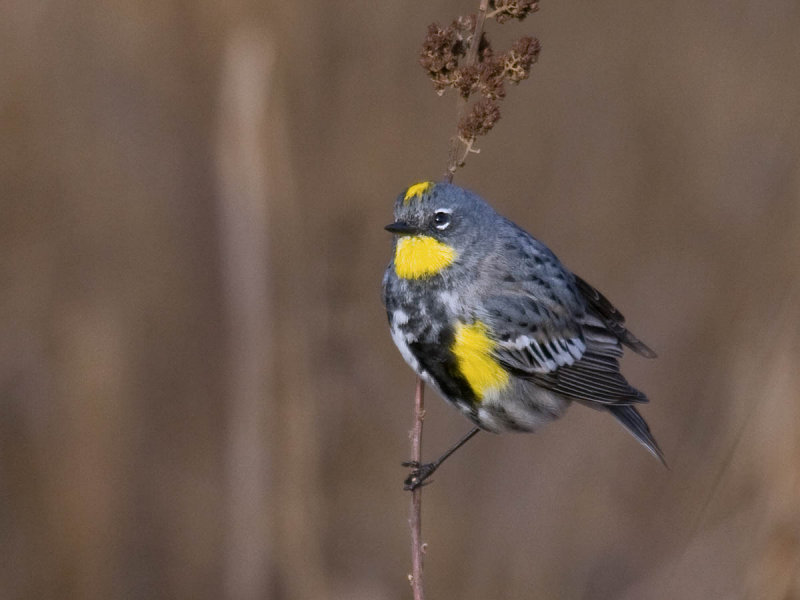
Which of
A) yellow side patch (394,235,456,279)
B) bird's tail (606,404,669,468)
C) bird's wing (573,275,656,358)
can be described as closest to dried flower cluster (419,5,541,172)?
yellow side patch (394,235,456,279)

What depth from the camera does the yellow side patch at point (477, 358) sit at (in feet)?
14.4

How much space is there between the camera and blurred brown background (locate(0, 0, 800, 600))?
17.3 feet

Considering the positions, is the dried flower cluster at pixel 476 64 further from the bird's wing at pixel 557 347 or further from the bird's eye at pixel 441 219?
the bird's wing at pixel 557 347

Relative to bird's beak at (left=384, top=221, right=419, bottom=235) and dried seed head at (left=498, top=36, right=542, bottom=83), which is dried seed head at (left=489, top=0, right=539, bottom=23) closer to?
dried seed head at (left=498, top=36, right=542, bottom=83)

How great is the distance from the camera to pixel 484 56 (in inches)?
149

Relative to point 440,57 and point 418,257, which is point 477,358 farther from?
point 440,57

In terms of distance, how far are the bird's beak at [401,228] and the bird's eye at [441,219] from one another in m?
0.09

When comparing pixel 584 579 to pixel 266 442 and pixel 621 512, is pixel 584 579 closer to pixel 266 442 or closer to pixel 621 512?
pixel 621 512

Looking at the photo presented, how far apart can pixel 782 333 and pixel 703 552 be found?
4.08ft

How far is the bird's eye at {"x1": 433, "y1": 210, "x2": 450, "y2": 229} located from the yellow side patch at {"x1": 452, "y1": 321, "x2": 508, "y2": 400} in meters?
0.42

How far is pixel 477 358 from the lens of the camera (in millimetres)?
4461

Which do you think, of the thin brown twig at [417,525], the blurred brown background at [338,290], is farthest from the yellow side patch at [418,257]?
the blurred brown background at [338,290]

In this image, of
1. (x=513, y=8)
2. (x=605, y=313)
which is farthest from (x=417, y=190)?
(x=605, y=313)

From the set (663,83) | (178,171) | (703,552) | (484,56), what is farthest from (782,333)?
(178,171)
